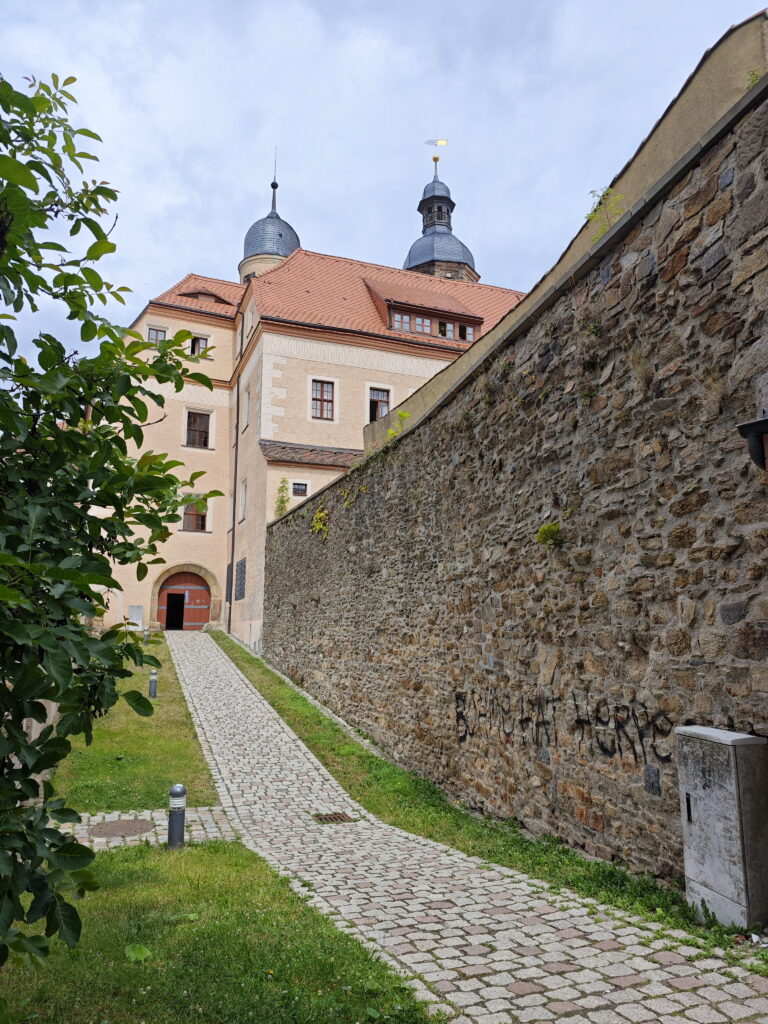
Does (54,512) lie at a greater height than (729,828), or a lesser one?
greater

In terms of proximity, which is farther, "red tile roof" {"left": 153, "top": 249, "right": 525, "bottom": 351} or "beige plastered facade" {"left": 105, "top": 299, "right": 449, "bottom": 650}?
"red tile roof" {"left": 153, "top": 249, "right": 525, "bottom": 351}

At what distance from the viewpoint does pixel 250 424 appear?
2430 cm

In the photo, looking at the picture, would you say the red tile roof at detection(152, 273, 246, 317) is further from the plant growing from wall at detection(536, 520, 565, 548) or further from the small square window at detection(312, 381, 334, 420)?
the plant growing from wall at detection(536, 520, 565, 548)

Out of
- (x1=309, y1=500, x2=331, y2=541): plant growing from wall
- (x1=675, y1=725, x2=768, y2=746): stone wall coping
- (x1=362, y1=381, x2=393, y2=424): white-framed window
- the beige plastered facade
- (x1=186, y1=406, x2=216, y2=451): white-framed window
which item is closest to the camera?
(x1=675, y1=725, x2=768, y2=746): stone wall coping

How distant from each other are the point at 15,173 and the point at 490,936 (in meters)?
4.28

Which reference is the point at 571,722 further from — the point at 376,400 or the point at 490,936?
the point at 376,400

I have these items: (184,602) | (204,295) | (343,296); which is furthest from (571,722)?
(204,295)

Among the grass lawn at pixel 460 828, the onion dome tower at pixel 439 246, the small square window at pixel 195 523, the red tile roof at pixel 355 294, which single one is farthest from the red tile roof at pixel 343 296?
the grass lawn at pixel 460 828

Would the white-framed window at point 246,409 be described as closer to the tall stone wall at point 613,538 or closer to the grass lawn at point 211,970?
the tall stone wall at point 613,538

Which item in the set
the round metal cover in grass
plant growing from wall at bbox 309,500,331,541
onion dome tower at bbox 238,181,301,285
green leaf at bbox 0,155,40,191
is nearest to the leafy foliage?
green leaf at bbox 0,155,40,191

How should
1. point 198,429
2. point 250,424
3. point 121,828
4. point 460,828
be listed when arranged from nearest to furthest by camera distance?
A: 1. point 460,828
2. point 121,828
3. point 250,424
4. point 198,429

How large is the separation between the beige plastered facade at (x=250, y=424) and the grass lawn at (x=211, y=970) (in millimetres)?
15157

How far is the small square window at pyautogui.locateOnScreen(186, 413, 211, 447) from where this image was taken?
Result: 2805 centimetres

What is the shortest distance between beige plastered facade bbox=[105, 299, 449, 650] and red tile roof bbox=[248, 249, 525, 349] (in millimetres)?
696
